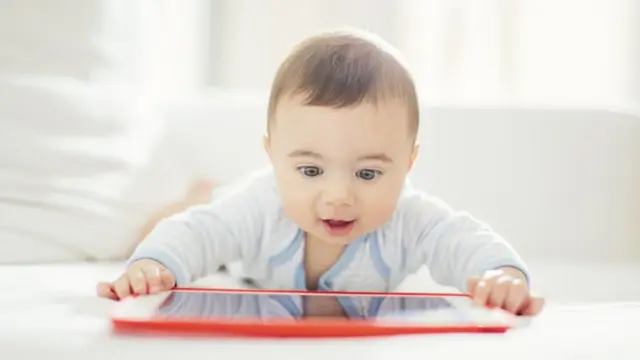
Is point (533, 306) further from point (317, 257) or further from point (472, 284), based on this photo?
point (317, 257)

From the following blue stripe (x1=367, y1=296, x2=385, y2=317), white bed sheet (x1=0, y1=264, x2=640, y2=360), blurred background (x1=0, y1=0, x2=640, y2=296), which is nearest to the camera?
white bed sheet (x1=0, y1=264, x2=640, y2=360)

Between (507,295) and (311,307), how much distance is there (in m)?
0.16

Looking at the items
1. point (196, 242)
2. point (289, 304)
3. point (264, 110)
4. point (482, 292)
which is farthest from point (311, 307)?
point (264, 110)

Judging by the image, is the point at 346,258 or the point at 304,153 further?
the point at 346,258

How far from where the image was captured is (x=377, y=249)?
932 mm

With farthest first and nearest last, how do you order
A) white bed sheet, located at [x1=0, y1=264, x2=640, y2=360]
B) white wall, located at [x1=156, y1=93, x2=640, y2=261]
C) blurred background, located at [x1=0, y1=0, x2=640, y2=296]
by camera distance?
1. white wall, located at [x1=156, y1=93, x2=640, y2=261]
2. blurred background, located at [x1=0, y1=0, x2=640, y2=296]
3. white bed sheet, located at [x1=0, y1=264, x2=640, y2=360]

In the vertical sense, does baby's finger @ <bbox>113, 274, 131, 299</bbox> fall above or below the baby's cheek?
below

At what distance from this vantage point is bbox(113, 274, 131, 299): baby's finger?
29.6 inches

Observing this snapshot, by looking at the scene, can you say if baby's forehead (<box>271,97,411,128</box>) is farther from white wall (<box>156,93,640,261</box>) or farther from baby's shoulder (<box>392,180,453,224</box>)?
white wall (<box>156,93,640,261</box>)

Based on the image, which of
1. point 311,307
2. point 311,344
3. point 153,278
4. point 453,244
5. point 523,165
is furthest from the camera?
point 523,165

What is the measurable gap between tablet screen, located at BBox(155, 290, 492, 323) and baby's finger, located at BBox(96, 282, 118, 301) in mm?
63

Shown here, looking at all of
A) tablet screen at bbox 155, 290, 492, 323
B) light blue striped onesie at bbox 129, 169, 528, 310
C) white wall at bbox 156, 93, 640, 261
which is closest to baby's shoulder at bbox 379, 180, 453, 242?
light blue striped onesie at bbox 129, 169, 528, 310

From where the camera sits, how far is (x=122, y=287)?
2.48ft

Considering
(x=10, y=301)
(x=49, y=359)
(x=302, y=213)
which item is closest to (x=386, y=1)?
(x=302, y=213)
